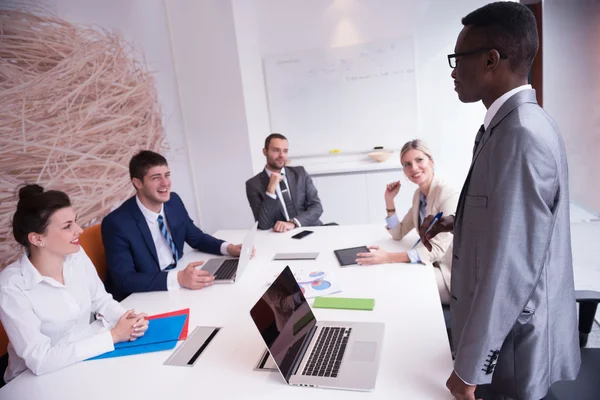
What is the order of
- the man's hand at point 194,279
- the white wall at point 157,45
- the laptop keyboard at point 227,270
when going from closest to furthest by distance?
the man's hand at point 194,279 → the laptop keyboard at point 227,270 → the white wall at point 157,45

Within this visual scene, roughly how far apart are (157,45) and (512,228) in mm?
4212

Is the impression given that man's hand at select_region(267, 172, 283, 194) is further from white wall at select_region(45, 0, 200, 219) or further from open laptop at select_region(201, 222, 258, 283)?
white wall at select_region(45, 0, 200, 219)

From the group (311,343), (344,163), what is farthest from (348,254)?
(344,163)

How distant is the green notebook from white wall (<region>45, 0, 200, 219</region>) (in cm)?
312

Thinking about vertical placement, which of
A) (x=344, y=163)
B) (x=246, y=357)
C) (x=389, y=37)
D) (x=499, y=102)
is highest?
(x=389, y=37)

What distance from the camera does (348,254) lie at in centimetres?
216

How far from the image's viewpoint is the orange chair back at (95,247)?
229 cm

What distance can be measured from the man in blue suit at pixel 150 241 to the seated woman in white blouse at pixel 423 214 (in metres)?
0.90

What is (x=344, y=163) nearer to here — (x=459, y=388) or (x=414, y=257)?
(x=414, y=257)

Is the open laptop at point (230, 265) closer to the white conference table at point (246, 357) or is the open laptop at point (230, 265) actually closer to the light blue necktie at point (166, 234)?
the white conference table at point (246, 357)

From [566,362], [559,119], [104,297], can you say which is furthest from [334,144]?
[566,362]

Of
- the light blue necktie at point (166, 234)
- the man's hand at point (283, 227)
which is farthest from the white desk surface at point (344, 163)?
the light blue necktie at point (166, 234)

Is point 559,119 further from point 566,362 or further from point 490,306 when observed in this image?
point 490,306

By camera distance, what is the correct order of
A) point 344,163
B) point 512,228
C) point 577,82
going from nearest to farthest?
point 512,228, point 577,82, point 344,163
